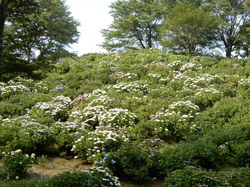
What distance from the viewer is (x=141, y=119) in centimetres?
906

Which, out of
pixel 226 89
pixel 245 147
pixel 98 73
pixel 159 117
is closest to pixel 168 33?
pixel 98 73

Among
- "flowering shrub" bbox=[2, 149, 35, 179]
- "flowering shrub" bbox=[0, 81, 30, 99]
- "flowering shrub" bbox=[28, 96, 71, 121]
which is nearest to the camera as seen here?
"flowering shrub" bbox=[2, 149, 35, 179]

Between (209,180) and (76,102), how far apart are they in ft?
27.0

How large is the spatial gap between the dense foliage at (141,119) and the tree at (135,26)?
1352 centimetres

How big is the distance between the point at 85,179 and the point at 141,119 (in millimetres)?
→ 5008

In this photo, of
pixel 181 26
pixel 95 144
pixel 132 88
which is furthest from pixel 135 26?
pixel 95 144

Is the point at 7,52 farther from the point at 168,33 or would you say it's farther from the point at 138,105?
the point at 168,33

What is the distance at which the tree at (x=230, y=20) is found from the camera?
2597 cm

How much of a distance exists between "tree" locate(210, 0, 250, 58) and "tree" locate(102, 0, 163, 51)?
21.7ft

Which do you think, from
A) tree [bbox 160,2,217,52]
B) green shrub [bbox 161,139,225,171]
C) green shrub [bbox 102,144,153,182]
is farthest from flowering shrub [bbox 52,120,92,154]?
tree [bbox 160,2,217,52]

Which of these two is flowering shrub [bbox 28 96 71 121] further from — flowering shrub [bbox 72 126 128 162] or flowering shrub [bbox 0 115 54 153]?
flowering shrub [bbox 72 126 128 162]

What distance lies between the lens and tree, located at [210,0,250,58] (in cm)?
2597

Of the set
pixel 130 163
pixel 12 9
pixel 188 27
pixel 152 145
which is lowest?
pixel 130 163

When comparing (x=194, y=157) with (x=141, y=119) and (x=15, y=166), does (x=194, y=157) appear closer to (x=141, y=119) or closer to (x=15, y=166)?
(x=141, y=119)
